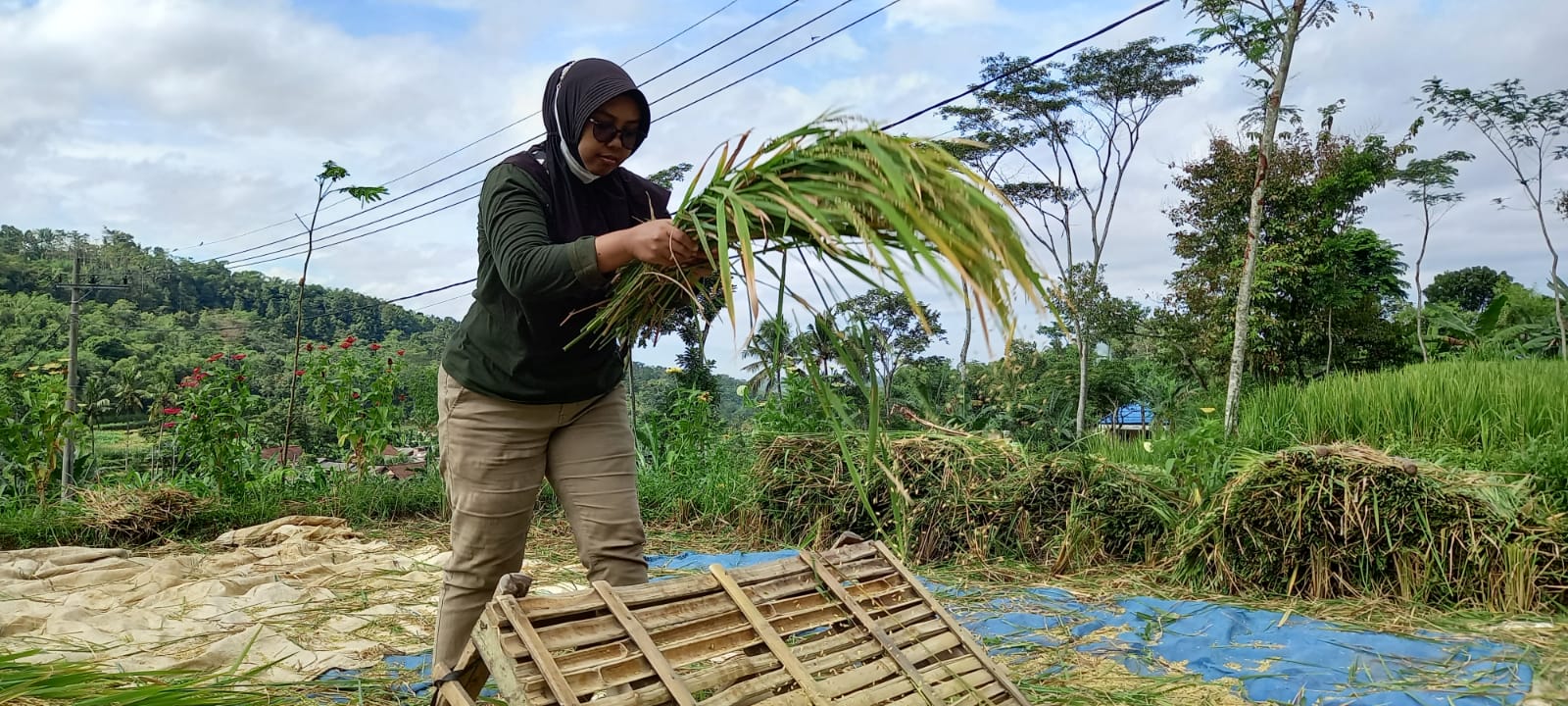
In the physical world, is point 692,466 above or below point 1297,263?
below

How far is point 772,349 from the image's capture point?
4.94 feet

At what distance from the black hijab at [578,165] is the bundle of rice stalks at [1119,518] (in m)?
2.75

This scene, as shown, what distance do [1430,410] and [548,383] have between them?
4867 mm

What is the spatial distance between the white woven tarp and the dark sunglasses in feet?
4.65

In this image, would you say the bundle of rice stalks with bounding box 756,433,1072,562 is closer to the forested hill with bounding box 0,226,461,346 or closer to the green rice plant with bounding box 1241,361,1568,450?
the green rice plant with bounding box 1241,361,1568,450

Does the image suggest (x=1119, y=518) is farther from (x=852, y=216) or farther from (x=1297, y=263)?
(x=1297, y=263)

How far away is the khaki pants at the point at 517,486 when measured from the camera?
1.92 m

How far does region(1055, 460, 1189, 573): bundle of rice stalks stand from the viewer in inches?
157

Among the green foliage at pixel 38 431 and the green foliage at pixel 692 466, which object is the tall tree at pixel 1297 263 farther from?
the green foliage at pixel 38 431

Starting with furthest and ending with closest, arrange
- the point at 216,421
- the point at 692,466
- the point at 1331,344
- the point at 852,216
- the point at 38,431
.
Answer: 1. the point at 1331,344
2. the point at 692,466
3. the point at 216,421
4. the point at 38,431
5. the point at 852,216

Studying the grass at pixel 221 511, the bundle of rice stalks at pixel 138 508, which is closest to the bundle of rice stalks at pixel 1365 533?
the grass at pixel 221 511

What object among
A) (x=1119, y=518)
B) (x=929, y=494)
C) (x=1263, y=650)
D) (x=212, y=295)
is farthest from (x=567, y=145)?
(x=212, y=295)

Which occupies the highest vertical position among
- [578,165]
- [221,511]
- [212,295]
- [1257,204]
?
[212,295]

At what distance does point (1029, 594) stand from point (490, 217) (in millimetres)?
2649
